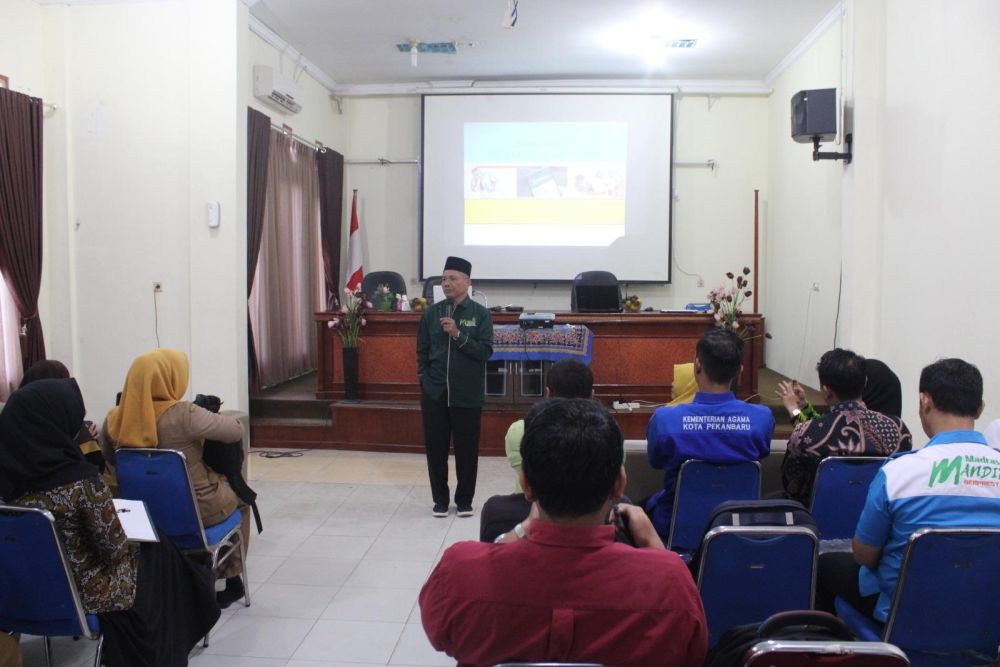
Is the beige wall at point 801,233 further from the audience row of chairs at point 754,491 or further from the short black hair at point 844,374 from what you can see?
the audience row of chairs at point 754,491

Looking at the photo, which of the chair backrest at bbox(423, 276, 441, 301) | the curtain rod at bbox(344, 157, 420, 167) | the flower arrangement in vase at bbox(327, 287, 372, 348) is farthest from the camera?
the curtain rod at bbox(344, 157, 420, 167)

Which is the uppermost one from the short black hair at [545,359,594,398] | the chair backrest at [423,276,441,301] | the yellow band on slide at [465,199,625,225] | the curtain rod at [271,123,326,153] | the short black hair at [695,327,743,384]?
the curtain rod at [271,123,326,153]

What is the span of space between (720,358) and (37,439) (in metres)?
2.04

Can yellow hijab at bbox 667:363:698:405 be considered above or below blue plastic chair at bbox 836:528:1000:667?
above

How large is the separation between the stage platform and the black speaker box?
6.96ft

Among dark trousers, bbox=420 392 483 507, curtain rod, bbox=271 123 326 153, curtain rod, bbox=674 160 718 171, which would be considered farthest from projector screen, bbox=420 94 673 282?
dark trousers, bbox=420 392 483 507

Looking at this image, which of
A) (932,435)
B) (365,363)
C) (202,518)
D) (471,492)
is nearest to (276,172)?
(365,363)

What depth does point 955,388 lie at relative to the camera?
199cm

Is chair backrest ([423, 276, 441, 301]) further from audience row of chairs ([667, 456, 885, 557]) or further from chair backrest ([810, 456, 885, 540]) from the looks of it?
chair backrest ([810, 456, 885, 540])

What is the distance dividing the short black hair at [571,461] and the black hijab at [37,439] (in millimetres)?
1474

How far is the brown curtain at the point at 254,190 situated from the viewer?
20.8 ft

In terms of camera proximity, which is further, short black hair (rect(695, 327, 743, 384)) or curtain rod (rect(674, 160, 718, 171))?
curtain rod (rect(674, 160, 718, 171))

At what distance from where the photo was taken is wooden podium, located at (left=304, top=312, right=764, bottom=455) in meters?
6.08

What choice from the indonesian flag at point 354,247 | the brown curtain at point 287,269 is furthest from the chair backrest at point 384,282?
the indonesian flag at point 354,247
